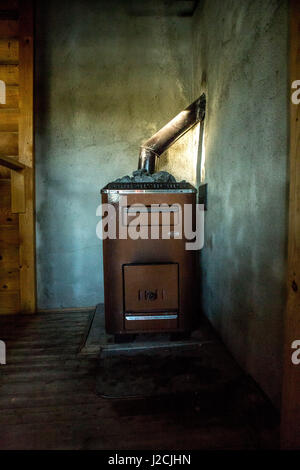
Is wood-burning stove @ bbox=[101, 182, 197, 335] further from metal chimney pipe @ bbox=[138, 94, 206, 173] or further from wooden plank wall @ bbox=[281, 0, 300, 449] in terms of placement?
wooden plank wall @ bbox=[281, 0, 300, 449]

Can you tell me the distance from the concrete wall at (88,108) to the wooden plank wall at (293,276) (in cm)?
187

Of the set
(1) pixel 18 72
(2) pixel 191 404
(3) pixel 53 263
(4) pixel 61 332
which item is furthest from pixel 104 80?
(2) pixel 191 404

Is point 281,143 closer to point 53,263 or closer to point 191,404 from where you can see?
point 191,404

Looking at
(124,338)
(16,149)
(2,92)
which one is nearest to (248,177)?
(124,338)

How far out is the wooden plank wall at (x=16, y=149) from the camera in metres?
2.48

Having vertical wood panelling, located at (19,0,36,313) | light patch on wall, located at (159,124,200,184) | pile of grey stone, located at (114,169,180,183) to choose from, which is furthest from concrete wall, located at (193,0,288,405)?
vertical wood panelling, located at (19,0,36,313)

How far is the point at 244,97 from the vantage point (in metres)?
1.55

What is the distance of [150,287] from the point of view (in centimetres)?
192

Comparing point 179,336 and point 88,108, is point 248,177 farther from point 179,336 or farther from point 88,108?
point 88,108

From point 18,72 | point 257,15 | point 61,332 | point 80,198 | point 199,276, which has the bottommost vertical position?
point 61,332

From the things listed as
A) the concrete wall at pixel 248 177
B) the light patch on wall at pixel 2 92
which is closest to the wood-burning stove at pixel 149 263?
the concrete wall at pixel 248 177

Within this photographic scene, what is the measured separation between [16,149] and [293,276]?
8.51 ft

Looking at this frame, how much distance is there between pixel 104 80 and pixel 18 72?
782 mm

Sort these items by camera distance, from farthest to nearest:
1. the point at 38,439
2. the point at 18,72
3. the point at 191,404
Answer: the point at 18,72 < the point at 191,404 < the point at 38,439
